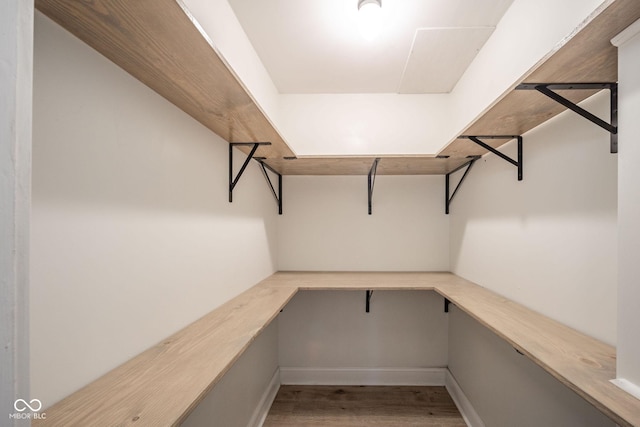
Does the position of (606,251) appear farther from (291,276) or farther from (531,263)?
(291,276)

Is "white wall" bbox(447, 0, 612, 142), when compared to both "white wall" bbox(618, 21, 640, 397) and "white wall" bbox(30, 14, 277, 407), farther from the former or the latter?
"white wall" bbox(30, 14, 277, 407)

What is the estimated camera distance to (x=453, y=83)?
6.79 ft

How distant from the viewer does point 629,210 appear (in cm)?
65

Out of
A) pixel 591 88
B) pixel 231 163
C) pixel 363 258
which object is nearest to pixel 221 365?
pixel 231 163

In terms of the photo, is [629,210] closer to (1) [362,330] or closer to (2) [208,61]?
(2) [208,61]

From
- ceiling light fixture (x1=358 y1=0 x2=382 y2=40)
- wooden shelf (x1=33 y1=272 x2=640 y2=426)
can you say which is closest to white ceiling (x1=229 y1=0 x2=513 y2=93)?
ceiling light fixture (x1=358 y1=0 x2=382 y2=40)

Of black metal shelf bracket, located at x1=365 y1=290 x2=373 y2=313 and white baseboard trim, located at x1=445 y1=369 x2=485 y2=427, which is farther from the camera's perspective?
black metal shelf bracket, located at x1=365 y1=290 x2=373 y2=313

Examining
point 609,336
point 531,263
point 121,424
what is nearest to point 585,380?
point 609,336

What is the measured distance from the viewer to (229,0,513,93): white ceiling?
4.56ft

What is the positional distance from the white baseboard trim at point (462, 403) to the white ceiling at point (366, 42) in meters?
2.21

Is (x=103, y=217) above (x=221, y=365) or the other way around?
above

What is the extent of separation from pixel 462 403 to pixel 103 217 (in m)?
2.35

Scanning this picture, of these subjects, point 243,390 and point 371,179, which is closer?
point 243,390

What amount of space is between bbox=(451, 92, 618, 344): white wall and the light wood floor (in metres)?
1.02
